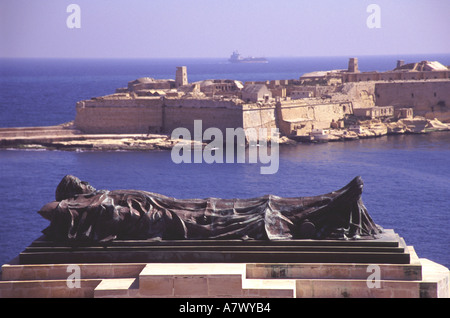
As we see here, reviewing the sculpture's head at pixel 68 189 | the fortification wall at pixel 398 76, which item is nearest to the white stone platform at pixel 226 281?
the sculpture's head at pixel 68 189

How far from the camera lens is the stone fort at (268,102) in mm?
47062

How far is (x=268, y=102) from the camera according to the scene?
4800cm

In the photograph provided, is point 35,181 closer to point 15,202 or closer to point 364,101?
point 15,202

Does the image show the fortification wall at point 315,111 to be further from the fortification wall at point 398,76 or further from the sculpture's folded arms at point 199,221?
the sculpture's folded arms at point 199,221

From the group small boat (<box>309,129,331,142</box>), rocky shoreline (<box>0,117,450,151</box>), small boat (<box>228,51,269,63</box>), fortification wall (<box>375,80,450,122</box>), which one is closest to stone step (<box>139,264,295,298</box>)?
rocky shoreline (<box>0,117,450,151</box>)

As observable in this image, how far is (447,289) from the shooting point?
1085cm

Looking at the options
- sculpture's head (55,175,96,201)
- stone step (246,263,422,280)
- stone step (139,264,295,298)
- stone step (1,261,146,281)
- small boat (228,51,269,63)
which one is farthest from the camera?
small boat (228,51,269,63)

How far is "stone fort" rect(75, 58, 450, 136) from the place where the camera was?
154ft

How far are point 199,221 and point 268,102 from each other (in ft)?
122

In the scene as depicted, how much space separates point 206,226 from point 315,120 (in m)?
39.2

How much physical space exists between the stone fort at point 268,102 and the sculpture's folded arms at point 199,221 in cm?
3391
